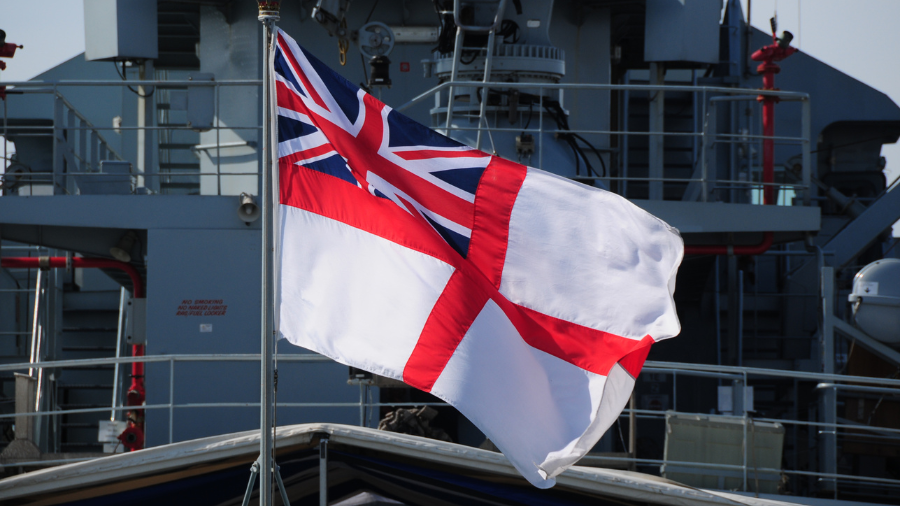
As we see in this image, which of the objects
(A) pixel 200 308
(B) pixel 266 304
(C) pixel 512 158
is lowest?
(A) pixel 200 308

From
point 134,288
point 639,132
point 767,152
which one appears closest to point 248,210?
point 134,288

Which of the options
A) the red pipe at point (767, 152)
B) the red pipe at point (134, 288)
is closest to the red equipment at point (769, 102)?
the red pipe at point (767, 152)

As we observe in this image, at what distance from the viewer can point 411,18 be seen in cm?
821

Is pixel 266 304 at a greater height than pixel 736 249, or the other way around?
pixel 736 249

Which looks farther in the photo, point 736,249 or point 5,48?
point 5,48

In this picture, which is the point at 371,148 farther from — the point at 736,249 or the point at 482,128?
the point at 736,249

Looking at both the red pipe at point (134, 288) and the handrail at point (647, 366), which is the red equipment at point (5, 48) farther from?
the handrail at point (647, 366)

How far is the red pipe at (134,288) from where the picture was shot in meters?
6.70

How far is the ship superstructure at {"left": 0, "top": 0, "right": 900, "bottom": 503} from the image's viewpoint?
633cm

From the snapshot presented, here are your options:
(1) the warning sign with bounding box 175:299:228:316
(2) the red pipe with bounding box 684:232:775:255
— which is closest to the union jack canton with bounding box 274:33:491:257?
(1) the warning sign with bounding box 175:299:228:316

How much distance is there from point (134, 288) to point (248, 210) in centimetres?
187

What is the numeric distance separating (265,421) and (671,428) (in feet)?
10.6

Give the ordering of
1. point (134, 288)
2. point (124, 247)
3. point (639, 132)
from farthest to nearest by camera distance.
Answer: point (134, 288)
point (124, 247)
point (639, 132)

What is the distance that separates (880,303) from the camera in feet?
22.5
